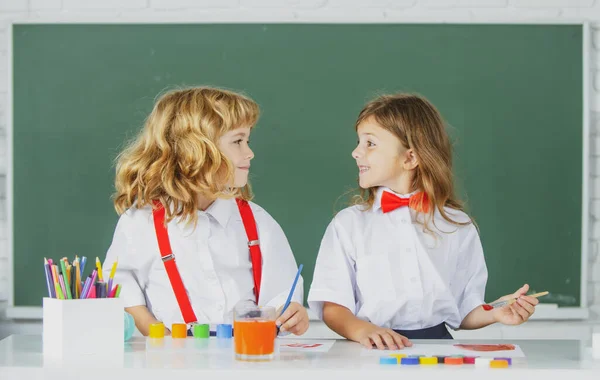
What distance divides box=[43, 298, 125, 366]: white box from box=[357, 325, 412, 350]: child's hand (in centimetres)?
53

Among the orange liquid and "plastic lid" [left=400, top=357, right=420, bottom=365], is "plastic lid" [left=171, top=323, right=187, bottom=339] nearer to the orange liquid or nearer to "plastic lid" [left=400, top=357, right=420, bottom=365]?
the orange liquid

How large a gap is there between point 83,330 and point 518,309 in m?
1.00

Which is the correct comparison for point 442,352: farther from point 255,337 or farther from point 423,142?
point 423,142

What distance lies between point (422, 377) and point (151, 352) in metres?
0.57

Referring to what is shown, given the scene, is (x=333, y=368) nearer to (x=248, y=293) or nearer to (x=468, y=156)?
(x=248, y=293)

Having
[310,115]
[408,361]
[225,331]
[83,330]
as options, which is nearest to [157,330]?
[225,331]

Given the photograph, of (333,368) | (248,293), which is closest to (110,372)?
(333,368)

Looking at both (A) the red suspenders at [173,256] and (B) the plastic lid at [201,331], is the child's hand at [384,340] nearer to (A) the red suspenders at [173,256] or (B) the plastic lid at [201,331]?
(B) the plastic lid at [201,331]

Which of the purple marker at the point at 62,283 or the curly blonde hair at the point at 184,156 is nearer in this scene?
the purple marker at the point at 62,283

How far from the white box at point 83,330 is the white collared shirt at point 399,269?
72cm

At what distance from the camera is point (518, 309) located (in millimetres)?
1905
